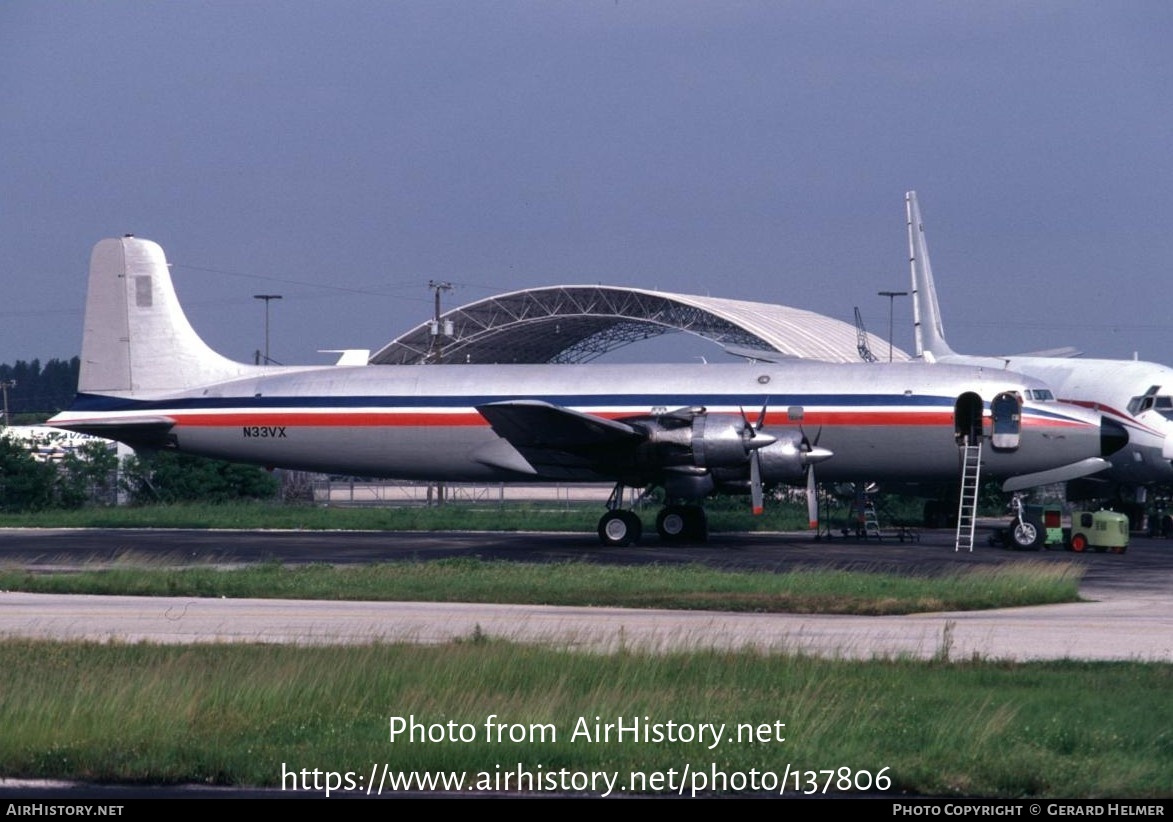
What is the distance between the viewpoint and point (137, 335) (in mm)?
33281

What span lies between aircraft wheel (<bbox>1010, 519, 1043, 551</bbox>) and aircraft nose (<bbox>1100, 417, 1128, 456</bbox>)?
7.91 feet

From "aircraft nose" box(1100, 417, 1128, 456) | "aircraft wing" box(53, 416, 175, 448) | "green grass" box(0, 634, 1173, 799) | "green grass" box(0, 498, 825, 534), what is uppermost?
"aircraft nose" box(1100, 417, 1128, 456)

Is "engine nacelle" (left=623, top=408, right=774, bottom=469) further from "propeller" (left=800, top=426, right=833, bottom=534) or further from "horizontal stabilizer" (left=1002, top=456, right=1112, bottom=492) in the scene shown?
"horizontal stabilizer" (left=1002, top=456, right=1112, bottom=492)

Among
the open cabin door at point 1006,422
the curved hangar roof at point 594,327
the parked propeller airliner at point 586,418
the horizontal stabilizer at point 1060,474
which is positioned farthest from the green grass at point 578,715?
the curved hangar roof at point 594,327

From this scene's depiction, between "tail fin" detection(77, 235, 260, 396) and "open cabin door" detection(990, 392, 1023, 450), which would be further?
"tail fin" detection(77, 235, 260, 396)

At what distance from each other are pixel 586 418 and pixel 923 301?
2841 centimetres

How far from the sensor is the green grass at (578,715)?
8.90 m

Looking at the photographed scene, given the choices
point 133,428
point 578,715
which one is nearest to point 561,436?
point 133,428

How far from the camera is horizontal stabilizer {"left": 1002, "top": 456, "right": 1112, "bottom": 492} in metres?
30.4

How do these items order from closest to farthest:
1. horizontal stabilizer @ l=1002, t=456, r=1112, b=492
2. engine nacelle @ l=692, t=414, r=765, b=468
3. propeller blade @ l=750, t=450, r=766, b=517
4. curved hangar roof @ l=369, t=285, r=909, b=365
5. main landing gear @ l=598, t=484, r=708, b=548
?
1. propeller blade @ l=750, t=450, r=766, b=517
2. engine nacelle @ l=692, t=414, r=765, b=468
3. main landing gear @ l=598, t=484, r=708, b=548
4. horizontal stabilizer @ l=1002, t=456, r=1112, b=492
5. curved hangar roof @ l=369, t=285, r=909, b=365

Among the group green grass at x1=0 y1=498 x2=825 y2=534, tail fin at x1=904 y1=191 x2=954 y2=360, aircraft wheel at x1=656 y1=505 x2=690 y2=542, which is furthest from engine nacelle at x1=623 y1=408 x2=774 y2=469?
tail fin at x1=904 y1=191 x2=954 y2=360

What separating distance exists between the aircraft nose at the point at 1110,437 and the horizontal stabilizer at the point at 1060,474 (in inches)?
17.9

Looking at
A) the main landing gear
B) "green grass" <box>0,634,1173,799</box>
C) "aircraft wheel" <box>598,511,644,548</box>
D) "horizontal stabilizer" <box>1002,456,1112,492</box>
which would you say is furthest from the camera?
"horizontal stabilizer" <box>1002,456,1112,492</box>
